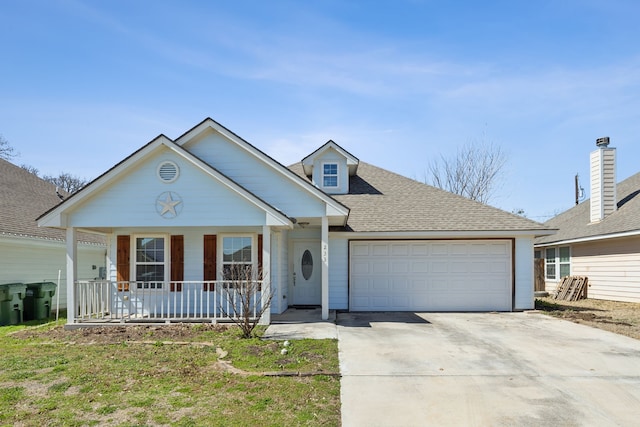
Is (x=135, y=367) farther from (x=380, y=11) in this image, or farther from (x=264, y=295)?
(x=380, y=11)

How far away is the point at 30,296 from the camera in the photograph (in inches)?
506

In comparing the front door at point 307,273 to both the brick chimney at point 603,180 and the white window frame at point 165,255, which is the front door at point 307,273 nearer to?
the white window frame at point 165,255

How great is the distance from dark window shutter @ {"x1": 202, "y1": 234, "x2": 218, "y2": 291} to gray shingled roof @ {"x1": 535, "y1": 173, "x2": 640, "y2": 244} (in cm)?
1433

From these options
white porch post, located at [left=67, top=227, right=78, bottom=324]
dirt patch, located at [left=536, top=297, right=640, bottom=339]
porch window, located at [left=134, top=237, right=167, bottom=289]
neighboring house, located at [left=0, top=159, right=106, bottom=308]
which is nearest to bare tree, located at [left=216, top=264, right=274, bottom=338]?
porch window, located at [left=134, top=237, right=167, bottom=289]

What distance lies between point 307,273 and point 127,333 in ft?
20.4

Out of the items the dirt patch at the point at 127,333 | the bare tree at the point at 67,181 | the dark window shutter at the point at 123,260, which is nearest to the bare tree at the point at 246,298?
the dirt patch at the point at 127,333

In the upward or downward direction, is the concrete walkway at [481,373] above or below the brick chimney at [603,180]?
below

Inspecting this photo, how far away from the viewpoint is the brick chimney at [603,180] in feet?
Result: 59.3

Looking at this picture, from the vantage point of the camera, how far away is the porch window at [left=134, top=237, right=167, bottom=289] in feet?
40.6

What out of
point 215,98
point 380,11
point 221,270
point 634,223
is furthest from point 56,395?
point 634,223

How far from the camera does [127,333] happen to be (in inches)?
389

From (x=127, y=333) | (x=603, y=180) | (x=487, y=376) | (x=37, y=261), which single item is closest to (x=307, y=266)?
(x=127, y=333)

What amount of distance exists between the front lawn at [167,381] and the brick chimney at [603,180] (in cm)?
1579

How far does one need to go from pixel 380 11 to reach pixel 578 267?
50.3 feet
